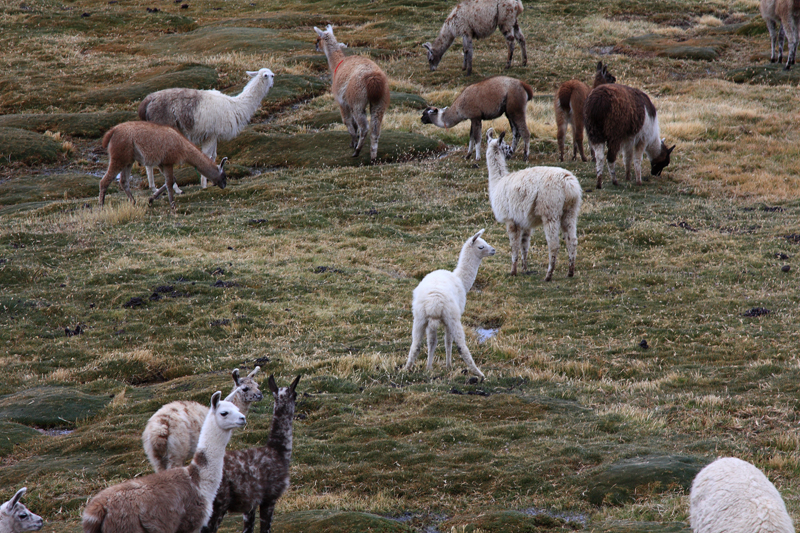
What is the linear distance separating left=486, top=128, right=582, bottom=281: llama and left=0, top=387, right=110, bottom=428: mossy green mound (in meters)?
7.75

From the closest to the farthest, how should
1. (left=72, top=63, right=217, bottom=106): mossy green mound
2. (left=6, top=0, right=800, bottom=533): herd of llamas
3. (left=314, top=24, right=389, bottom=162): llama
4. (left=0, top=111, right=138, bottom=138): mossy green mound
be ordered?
(left=6, top=0, right=800, bottom=533): herd of llamas
(left=314, top=24, right=389, bottom=162): llama
(left=0, top=111, right=138, bottom=138): mossy green mound
(left=72, top=63, right=217, bottom=106): mossy green mound

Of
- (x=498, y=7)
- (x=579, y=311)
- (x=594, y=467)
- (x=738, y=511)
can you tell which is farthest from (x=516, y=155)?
(x=738, y=511)

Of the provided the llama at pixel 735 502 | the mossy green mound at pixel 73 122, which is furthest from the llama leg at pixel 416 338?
the mossy green mound at pixel 73 122

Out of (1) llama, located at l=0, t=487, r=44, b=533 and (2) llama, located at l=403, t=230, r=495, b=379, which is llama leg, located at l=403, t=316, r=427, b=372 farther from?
(1) llama, located at l=0, t=487, r=44, b=533

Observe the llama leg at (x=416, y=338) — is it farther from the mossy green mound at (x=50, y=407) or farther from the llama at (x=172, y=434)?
the mossy green mound at (x=50, y=407)

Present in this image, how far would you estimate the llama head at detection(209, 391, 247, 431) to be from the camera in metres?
5.63

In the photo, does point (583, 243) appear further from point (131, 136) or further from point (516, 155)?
point (131, 136)

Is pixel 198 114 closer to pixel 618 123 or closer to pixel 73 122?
pixel 73 122

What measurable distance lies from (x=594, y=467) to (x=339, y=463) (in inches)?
98.9

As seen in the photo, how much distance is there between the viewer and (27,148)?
979 inches

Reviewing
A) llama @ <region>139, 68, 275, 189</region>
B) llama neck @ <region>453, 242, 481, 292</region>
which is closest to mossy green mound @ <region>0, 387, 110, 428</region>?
llama neck @ <region>453, 242, 481, 292</region>

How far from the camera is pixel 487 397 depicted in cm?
920

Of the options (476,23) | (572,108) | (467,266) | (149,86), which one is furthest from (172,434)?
(476,23)

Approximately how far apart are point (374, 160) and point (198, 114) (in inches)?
207
